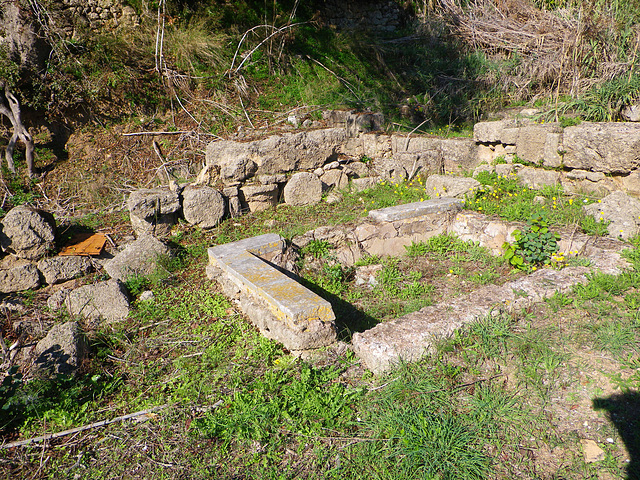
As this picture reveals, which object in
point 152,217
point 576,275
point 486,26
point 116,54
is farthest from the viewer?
point 486,26

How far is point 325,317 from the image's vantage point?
3.32m

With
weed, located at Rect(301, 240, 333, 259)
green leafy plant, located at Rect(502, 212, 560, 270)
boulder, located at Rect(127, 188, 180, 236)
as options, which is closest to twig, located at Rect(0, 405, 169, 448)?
weed, located at Rect(301, 240, 333, 259)

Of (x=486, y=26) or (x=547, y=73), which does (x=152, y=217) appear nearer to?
(x=547, y=73)

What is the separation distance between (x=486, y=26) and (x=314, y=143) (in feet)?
18.2

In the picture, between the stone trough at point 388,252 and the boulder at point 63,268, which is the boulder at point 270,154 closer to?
the stone trough at point 388,252

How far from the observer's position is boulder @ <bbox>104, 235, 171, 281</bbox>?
471cm

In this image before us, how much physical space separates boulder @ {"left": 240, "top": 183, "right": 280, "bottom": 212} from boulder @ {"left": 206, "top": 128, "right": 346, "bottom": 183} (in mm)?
222

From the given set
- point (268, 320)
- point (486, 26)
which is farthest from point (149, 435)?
point (486, 26)

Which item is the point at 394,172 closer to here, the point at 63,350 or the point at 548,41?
the point at 548,41

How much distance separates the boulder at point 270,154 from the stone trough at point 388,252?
1764 mm

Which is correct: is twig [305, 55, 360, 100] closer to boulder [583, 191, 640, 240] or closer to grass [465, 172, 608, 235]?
grass [465, 172, 608, 235]

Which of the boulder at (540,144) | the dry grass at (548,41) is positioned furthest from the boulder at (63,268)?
the dry grass at (548,41)

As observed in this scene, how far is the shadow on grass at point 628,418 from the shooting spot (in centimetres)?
219

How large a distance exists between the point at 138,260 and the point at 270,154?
275 centimetres
